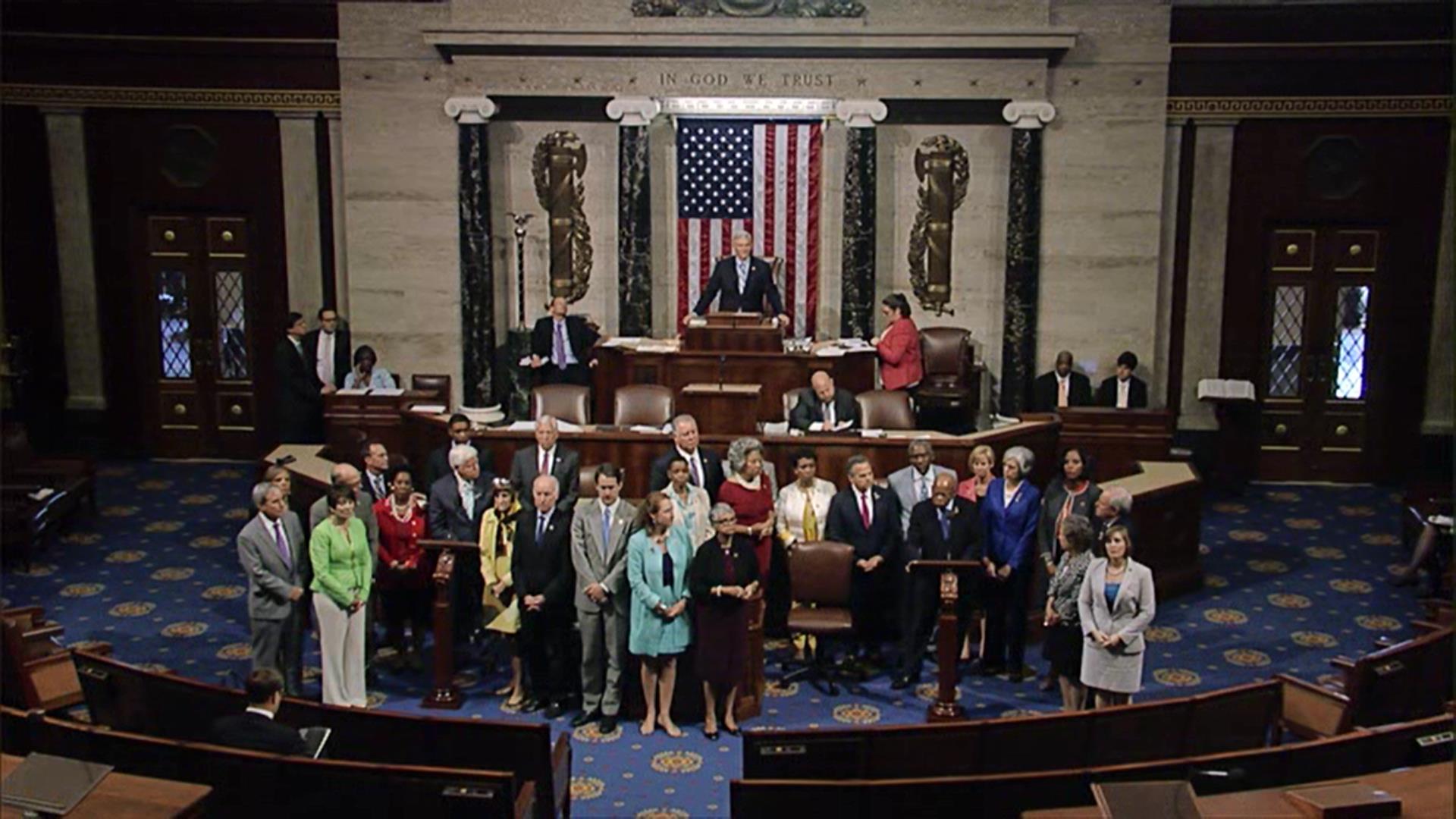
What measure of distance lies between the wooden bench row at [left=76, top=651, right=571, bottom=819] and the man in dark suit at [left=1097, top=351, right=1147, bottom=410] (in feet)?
30.8

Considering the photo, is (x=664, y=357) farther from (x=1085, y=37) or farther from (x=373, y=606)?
(x=1085, y=37)

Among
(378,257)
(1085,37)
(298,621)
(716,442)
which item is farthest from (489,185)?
(298,621)

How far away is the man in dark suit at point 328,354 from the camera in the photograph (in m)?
15.6

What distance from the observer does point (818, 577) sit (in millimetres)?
10258

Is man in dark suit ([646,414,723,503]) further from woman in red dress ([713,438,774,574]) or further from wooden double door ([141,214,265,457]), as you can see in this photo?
wooden double door ([141,214,265,457])

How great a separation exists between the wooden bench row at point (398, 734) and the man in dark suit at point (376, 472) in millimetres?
2858

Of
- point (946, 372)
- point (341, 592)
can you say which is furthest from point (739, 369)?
point (341, 592)

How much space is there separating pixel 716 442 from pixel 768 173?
16.0ft

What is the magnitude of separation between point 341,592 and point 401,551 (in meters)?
0.96

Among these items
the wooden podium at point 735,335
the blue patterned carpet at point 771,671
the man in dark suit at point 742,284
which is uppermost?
the man in dark suit at point 742,284

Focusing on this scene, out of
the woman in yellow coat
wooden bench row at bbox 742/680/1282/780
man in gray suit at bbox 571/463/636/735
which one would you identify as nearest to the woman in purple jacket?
man in gray suit at bbox 571/463/636/735

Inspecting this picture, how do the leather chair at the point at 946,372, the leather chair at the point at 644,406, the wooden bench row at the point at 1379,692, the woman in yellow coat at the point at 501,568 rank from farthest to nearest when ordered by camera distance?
the leather chair at the point at 946,372, the leather chair at the point at 644,406, the woman in yellow coat at the point at 501,568, the wooden bench row at the point at 1379,692

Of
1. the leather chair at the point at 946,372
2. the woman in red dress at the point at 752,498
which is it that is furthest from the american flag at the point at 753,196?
the woman in red dress at the point at 752,498

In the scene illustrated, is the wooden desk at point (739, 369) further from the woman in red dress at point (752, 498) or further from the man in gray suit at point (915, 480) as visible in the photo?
the woman in red dress at point (752, 498)
